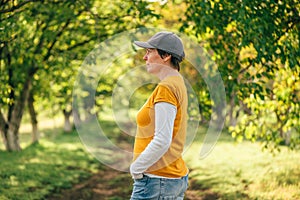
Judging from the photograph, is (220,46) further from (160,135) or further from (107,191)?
(160,135)

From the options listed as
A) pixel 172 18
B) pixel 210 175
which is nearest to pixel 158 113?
pixel 210 175

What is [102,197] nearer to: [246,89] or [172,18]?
[246,89]

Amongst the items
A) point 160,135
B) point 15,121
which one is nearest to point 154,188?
point 160,135

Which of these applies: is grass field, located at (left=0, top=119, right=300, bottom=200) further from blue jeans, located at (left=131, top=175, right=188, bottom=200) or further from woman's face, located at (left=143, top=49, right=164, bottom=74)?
woman's face, located at (left=143, top=49, right=164, bottom=74)

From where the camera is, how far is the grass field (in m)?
11.0

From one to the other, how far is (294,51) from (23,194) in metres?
6.93

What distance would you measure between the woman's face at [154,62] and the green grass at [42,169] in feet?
25.2

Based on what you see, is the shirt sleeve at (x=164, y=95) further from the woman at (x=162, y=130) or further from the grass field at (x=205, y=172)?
the grass field at (x=205, y=172)

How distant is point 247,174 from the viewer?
42.9ft

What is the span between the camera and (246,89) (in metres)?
9.50

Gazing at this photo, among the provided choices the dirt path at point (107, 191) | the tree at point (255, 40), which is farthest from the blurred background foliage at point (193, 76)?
the dirt path at point (107, 191)

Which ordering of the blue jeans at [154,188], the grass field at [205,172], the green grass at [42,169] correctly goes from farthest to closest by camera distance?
the green grass at [42,169] → the grass field at [205,172] → the blue jeans at [154,188]

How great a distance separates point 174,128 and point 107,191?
9.27 meters

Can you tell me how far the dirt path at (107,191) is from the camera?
38.6 ft
